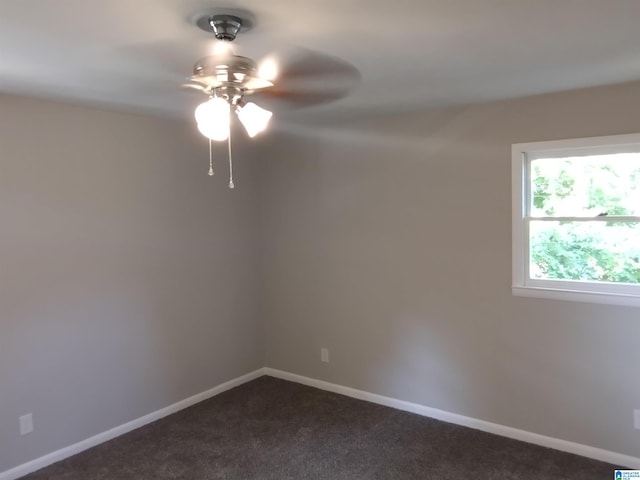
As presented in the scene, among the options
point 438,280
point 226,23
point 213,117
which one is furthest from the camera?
point 438,280

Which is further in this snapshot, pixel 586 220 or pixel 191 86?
pixel 586 220

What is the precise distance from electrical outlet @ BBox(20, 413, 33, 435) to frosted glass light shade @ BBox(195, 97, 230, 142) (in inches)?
88.3

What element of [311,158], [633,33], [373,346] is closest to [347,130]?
[311,158]

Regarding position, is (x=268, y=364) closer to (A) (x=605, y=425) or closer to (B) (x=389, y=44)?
(A) (x=605, y=425)

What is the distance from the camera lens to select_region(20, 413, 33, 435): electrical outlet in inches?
121

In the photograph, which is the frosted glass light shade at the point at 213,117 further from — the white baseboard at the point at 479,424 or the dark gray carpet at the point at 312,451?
the white baseboard at the point at 479,424

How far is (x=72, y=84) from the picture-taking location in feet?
9.03

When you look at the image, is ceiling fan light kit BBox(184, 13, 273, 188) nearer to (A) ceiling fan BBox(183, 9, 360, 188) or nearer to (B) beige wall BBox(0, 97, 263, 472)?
(A) ceiling fan BBox(183, 9, 360, 188)

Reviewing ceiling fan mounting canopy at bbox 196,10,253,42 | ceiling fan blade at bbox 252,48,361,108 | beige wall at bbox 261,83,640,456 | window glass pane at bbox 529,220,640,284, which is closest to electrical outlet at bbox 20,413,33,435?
beige wall at bbox 261,83,640,456

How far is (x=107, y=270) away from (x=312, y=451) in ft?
5.99

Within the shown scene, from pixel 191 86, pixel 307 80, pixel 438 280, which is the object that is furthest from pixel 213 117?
pixel 438 280

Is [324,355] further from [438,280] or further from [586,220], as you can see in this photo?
[586,220]

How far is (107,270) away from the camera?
11.5 feet

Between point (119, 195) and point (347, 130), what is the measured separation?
1.78m
